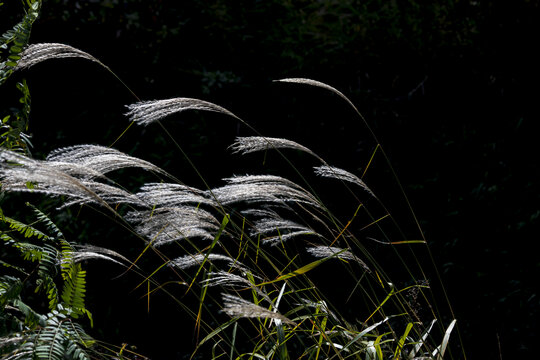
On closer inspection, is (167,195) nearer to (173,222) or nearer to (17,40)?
(173,222)

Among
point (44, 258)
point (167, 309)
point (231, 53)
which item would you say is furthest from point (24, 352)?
point (231, 53)

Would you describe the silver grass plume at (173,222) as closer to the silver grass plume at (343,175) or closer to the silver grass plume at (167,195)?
the silver grass plume at (167,195)

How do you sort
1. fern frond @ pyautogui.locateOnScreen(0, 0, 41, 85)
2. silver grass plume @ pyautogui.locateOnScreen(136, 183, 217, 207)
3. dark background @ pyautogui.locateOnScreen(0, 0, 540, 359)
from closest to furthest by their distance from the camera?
silver grass plume @ pyautogui.locateOnScreen(136, 183, 217, 207) < fern frond @ pyautogui.locateOnScreen(0, 0, 41, 85) < dark background @ pyautogui.locateOnScreen(0, 0, 540, 359)

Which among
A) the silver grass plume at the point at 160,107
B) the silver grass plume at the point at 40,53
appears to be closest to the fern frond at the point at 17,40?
the silver grass plume at the point at 40,53

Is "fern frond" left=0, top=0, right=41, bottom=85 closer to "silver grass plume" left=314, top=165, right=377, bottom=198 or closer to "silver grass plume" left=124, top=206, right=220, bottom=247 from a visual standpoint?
"silver grass plume" left=124, top=206, right=220, bottom=247

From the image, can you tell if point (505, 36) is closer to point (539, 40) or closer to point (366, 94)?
point (539, 40)

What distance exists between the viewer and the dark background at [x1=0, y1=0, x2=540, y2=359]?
423cm

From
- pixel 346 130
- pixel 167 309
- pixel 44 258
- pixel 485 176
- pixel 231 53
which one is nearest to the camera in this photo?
pixel 44 258

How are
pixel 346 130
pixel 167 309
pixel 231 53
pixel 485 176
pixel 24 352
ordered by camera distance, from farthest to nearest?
pixel 231 53
pixel 346 130
pixel 485 176
pixel 167 309
pixel 24 352

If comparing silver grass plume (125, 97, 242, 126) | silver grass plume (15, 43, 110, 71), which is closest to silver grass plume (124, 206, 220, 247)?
silver grass plume (125, 97, 242, 126)

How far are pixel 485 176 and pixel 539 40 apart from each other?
1.30 metres

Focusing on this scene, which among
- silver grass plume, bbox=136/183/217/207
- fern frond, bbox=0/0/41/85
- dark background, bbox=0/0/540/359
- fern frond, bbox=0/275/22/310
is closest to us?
silver grass plume, bbox=136/183/217/207

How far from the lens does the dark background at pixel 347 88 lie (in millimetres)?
4234

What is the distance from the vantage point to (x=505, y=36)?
15.9ft
